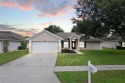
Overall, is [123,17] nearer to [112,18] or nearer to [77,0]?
[112,18]

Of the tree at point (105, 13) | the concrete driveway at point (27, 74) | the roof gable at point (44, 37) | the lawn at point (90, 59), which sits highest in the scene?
the tree at point (105, 13)

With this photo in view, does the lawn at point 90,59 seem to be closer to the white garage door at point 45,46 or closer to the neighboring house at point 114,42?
the white garage door at point 45,46

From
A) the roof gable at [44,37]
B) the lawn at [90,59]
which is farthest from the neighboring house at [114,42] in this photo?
the lawn at [90,59]

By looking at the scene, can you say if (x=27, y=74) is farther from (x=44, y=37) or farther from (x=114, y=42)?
(x=114, y=42)

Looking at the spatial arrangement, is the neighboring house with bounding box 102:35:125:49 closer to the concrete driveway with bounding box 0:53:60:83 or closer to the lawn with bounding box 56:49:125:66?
the lawn with bounding box 56:49:125:66

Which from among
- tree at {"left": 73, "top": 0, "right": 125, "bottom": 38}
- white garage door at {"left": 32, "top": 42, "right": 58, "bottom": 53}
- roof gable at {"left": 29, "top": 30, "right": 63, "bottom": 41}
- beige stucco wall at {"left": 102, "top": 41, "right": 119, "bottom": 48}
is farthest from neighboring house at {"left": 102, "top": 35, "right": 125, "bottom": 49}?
tree at {"left": 73, "top": 0, "right": 125, "bottom": 38}

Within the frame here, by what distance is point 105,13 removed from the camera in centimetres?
2948

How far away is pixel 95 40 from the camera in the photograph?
52.4 m

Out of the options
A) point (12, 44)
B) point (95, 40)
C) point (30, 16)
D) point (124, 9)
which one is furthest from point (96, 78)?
point (95, 40)

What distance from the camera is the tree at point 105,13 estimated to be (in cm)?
2702

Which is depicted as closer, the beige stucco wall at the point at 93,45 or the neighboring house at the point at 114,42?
the beige stucco wall at the point at 93,45

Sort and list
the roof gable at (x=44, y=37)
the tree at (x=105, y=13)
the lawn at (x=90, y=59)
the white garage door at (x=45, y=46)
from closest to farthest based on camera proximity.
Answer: the lawn at (x=90, y=59) → the tree at (x=105, y=13) → the white garage door at (x=45, y=46) → the roof gable at (x=44, y=37)

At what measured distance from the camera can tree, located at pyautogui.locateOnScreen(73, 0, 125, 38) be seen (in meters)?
27.0

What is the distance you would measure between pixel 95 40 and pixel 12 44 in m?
19.4
